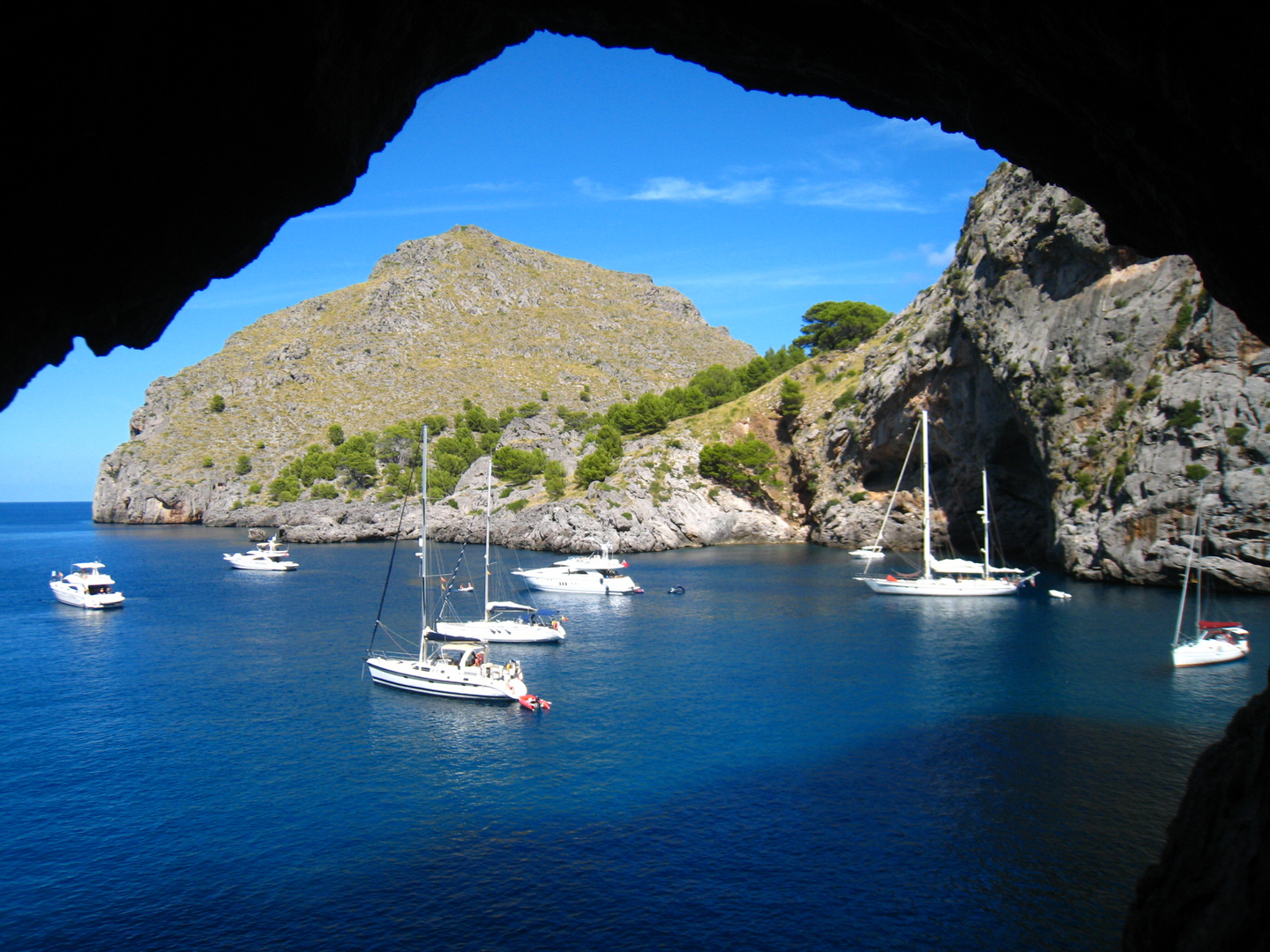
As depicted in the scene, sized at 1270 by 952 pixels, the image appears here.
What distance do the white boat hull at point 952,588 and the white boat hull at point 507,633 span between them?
2992cm

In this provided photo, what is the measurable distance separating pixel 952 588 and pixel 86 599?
70.1 meters

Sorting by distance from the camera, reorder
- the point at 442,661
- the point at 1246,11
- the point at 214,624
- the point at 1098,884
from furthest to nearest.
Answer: the point at 214,624 < the point at 442,661 < the point at 1098,884 < the point at 1246,11

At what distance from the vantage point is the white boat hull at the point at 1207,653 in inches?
1633

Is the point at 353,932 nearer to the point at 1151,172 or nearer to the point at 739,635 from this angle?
the point at 1151,172

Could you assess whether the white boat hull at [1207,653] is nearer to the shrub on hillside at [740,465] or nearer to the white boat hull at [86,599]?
the shrub on hillside at [740,465]

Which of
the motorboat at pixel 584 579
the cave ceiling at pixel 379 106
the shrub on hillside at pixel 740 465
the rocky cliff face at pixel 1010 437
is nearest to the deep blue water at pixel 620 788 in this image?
the rocky cliff face at pixel 1010 437

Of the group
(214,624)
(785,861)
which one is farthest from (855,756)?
(214,624)

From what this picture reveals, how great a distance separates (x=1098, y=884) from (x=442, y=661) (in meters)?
29.5

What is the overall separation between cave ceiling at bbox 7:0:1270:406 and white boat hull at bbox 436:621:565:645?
40.4 m

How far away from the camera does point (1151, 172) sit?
456 inches

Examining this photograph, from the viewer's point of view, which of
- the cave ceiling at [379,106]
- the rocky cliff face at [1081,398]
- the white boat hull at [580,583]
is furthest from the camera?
the white boat hull at [580,583]

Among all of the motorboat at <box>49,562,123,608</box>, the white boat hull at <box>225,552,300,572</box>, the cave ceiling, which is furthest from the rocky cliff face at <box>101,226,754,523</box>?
the cave ceiling

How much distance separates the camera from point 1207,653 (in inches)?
1636

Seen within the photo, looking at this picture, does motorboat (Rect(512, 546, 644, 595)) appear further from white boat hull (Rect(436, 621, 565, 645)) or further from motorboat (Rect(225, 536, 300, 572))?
motorboat (Rect(225, 536, 300, 572))
